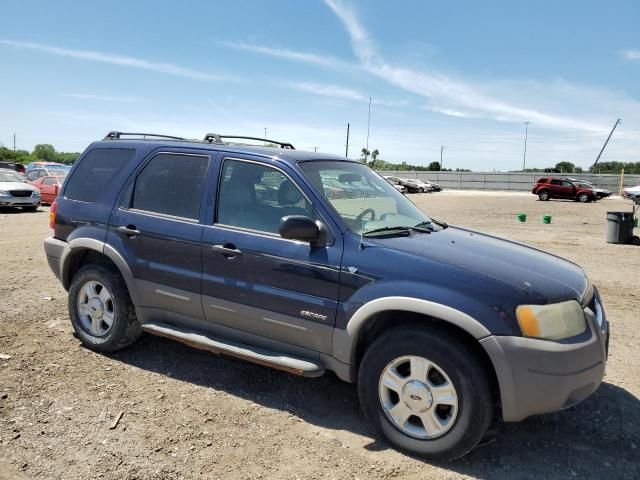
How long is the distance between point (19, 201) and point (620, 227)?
62.7 ft

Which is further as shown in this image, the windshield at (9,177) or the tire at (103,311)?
the windshield at (9,177)

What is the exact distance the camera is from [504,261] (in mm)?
3311

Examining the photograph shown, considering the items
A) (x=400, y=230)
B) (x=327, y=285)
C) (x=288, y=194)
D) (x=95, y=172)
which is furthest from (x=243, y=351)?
(x=95, y=172)

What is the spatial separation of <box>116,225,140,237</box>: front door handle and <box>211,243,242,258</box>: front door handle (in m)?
0.87

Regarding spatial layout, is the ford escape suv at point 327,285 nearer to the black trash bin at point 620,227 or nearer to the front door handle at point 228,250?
the front door handle at point 228,250

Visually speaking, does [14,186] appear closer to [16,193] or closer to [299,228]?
[16,193]

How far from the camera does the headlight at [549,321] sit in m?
2.82

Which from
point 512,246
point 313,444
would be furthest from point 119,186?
point 512,246

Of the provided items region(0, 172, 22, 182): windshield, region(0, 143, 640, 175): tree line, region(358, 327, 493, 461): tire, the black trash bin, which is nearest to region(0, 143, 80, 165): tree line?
region(0, 143, 640, 175): tree line

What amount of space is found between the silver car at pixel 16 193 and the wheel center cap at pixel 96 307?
1633 cm

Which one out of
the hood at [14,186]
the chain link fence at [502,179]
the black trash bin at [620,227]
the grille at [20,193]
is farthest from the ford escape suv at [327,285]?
the chain link fence at [502,179]

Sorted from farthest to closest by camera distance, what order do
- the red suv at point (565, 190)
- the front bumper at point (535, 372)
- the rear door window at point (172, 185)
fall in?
the red suv at point (565, 190) < the rear door window at point (172, 185) < the front bumper at point (535, 372)

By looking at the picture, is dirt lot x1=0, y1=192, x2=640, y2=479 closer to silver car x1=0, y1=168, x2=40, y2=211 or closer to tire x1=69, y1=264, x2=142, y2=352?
tire x1=69, y1=264, x2=142, y2=352

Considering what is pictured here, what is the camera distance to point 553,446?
327 centimetres
